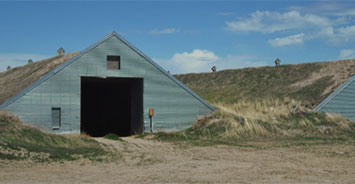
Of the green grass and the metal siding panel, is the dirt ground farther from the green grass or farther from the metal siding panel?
the metal siding panel

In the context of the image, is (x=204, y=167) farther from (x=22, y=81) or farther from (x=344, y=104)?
(x=344, y=104)

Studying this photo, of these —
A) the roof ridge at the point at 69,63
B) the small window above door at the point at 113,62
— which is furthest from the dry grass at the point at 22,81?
the small window above door at the point at 113,62

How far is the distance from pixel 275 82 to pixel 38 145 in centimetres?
3477

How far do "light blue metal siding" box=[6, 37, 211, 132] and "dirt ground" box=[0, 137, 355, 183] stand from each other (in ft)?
20.0

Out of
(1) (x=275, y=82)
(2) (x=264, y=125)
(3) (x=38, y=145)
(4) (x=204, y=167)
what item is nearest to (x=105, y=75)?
(3) (x=38, y=145)

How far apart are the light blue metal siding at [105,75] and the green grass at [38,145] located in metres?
1.43

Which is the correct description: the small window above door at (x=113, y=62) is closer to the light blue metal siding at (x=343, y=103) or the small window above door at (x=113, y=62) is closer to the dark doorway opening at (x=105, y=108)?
the dark doorway opening at (x=105, y=108)

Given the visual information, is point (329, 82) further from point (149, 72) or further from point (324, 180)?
point (324, 180)

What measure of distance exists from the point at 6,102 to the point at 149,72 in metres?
8.54

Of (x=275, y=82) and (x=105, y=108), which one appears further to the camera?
(x=275, y=82)

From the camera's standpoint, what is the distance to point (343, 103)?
104 ft

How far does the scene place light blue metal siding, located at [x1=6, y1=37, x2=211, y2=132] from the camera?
2302 cm

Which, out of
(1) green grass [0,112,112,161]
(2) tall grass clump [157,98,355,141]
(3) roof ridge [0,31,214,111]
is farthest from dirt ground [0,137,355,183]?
(3) roof ridge [0,31,214,111]

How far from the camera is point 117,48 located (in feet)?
83.1
